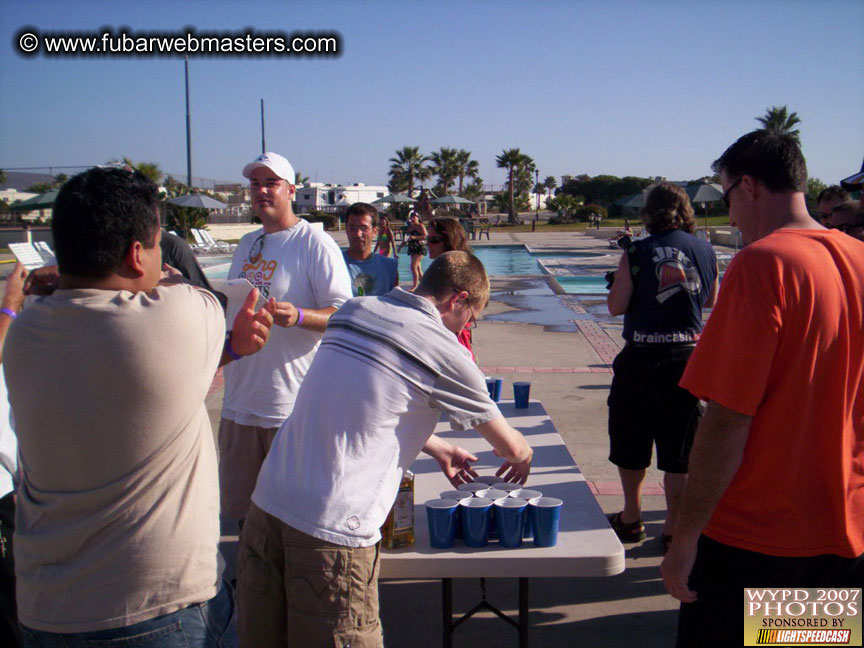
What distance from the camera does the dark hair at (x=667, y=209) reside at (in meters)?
3.83

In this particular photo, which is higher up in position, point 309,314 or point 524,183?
point 524,183

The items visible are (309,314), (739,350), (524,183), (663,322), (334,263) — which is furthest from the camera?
(524,183)

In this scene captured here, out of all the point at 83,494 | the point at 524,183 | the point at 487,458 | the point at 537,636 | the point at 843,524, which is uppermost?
the point at 524,183

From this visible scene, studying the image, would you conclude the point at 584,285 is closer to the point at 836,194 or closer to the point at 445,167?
the point at 836,194

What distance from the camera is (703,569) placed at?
6.47 feet

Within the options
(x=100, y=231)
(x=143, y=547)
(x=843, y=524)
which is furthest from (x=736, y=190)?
(x=143, y=547)

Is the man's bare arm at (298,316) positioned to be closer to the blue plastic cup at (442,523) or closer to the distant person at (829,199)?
the blue plastic cup at (442,523)

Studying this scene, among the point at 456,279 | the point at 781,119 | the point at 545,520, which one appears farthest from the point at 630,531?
the point at 781,119

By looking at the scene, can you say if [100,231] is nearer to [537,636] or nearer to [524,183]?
[537,636]

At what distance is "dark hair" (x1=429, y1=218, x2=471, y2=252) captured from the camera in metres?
4.83

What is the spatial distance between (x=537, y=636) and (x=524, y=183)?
80.4 meters

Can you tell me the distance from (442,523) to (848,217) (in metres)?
3.96

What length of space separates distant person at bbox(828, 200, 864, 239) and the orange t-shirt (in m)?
3.12

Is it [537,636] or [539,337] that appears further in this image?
[539,337]
